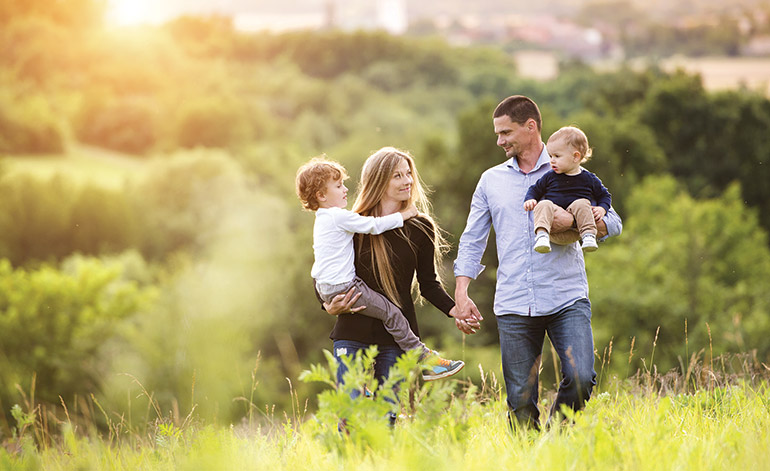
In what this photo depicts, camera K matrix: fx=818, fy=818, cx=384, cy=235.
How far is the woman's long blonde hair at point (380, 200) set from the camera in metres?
4.33

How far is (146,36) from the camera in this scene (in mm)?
69000

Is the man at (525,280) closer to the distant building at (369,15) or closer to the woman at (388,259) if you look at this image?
the woman at (388,259)

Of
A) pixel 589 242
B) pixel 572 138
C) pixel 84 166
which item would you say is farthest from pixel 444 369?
pixel 84 166

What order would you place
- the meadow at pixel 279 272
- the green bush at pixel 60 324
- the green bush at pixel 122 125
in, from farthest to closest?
the green bush at pixel 122 125 < the green bush at pixel 60 324 < the meadow at pixel 279 272

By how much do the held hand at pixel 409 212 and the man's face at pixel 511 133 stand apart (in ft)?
2.00

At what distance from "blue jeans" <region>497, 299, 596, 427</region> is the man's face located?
3.04 ft

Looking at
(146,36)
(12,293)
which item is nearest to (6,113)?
(146,36)

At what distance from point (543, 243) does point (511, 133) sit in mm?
736

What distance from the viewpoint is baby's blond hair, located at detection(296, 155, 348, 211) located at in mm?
4367

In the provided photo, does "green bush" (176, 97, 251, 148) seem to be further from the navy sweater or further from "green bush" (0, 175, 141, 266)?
the navy sweater

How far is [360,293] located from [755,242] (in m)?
33.6

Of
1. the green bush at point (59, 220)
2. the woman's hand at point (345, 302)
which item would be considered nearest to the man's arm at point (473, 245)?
the woman's hand at point (345, 302)

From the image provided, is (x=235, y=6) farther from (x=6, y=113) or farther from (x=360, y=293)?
(x=360, y=293)

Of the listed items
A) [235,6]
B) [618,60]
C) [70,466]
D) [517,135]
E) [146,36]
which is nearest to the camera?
[70,466]
